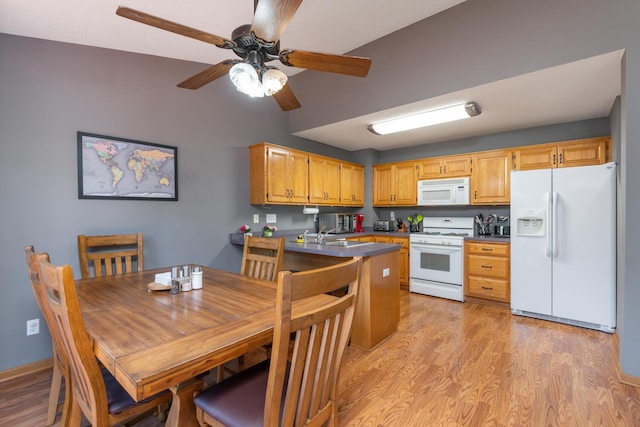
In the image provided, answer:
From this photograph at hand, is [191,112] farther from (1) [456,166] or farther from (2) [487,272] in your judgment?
(2) [487,272]

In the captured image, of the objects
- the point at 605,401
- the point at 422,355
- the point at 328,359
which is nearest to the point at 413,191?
the point at 422,355

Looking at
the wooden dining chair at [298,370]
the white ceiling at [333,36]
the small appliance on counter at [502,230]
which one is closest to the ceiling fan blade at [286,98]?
the white ceiling at [333,36]

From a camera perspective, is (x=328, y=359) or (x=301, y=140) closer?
(x=328, y=359)

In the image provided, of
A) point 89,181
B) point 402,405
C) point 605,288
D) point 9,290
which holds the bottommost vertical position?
point 402,405

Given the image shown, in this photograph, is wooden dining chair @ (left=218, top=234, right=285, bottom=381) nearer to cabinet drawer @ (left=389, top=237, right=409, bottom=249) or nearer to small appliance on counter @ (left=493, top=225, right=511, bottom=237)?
cabinet drawer @ (left=389, top=237, right=409, bottom=249)

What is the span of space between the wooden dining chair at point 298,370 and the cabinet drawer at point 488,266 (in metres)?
3.19

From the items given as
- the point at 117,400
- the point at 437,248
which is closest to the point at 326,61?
the point at 117,400

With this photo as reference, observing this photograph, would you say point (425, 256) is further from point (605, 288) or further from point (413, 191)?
point (605, 288)

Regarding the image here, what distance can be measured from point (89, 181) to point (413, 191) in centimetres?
412

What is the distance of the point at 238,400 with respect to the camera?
113 cm

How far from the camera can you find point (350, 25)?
9.23ft

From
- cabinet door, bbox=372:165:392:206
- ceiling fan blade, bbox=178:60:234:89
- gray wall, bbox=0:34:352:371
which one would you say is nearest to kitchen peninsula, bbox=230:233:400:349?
gray wall, bbox=0:34:352:371

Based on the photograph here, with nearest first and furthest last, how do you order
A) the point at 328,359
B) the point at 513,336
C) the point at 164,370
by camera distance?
the point at 164,370, the point at 328,359, the point at 513,336

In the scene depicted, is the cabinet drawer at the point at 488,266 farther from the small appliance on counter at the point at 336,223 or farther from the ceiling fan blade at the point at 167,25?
the ceiling fan blade at the point at 167,25
